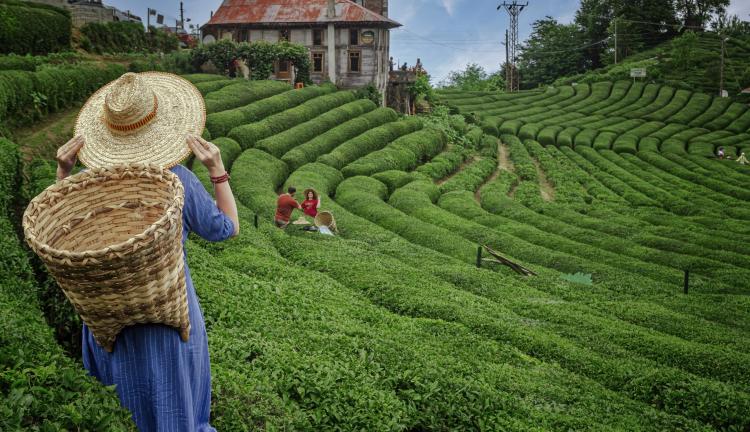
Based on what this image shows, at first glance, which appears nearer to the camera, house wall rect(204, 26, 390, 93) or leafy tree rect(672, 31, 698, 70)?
house wall rect(204, 26, 390, 93)

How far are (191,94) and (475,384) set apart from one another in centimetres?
498

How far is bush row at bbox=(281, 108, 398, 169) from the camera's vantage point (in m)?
30.9

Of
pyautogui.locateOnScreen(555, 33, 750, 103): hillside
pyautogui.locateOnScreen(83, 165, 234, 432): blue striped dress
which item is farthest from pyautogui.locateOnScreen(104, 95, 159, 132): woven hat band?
pyautogui.locateOnScreen(555, 33, 750, 103): hillside

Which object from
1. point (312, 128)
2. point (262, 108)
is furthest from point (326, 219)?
point (262, 108)

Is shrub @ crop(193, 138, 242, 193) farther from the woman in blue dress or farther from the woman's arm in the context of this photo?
the woman in blue dress

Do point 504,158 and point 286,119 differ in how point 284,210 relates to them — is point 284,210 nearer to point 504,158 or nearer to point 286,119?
point 286,119

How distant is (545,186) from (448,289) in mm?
25721

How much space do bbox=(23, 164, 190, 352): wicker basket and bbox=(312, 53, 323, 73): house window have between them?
149ft

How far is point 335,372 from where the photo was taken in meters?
7.73

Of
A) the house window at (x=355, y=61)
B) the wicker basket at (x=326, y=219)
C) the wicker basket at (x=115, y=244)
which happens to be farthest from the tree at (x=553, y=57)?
the wicker basket at (x=115, y=244)

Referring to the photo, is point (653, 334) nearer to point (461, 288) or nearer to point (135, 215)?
point (461, 288)

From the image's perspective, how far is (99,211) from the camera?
Result: 174 inches

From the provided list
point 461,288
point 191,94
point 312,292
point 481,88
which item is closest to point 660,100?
point 481,88

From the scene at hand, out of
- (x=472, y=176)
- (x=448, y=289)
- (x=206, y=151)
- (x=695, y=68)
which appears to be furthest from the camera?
(x=695, y=68)
